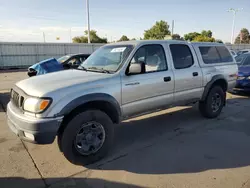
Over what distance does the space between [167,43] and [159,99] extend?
120cm

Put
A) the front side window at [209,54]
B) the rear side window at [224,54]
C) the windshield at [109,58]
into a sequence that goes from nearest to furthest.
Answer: the windshield at [109,58], the front side window at [209,54], the rear side window at [224,54]

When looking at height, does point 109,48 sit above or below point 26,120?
above

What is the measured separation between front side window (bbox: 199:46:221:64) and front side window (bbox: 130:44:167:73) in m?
1.41

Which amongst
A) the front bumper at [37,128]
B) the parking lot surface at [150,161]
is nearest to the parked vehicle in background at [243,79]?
the parking lot surface at [150,161]

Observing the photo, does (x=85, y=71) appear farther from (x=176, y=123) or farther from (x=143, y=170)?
(x=176, y=123)

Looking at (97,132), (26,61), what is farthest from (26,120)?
(26,61)

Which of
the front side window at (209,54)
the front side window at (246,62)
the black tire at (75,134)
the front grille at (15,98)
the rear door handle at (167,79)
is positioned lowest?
the black tire at (75,134)

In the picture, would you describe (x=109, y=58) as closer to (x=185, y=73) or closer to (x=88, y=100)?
(x=88, y=100)

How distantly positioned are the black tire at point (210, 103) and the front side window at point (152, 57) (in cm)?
174

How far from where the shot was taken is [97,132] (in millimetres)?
3443

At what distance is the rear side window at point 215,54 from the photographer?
5.23m

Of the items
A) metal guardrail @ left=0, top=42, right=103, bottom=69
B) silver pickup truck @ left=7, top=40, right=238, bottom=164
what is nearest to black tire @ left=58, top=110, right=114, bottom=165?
silver pickup truck @ left=7, top=40, right=238, bottom=164

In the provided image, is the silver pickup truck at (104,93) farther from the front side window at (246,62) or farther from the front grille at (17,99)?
the front side window at (246,62)

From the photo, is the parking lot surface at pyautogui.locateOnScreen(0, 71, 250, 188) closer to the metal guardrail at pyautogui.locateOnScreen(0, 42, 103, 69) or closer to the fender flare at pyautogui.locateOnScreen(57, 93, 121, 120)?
the fender flare at pyautogui.locateOnScreen(57, 93, 121, 120)
